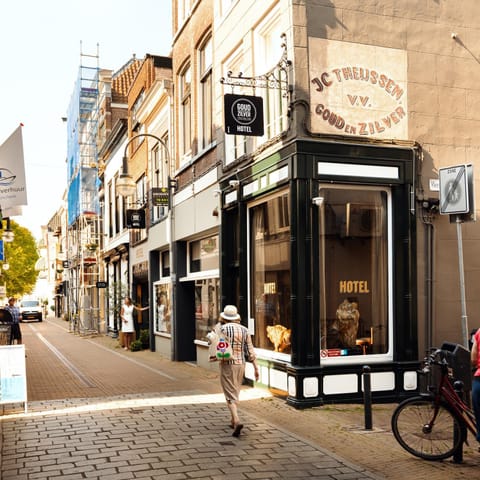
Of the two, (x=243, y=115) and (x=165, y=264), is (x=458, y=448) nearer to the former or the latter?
(x=243, y=115)

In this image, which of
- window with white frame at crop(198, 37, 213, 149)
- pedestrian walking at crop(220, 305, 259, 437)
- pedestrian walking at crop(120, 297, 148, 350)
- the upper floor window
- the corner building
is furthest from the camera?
pedestrian walking at crop(120, 297, 148, 350)

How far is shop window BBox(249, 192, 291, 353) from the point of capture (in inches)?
454

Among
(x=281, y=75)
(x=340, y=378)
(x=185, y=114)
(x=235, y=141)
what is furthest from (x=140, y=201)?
(x=340, y=378)

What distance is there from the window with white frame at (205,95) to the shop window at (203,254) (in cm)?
239

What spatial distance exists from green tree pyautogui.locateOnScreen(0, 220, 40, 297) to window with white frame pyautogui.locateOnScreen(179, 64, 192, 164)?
42.2m

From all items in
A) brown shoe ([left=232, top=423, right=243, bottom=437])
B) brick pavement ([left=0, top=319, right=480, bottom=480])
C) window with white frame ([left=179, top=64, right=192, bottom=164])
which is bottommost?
brick pavement ([left=0, top=319, right=480, bottom=480])

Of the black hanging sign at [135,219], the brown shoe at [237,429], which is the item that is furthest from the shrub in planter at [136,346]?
the brown shoe at [237,429]

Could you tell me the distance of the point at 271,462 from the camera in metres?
7.24

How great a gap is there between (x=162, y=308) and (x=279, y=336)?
9900mm

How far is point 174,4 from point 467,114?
1139 cm

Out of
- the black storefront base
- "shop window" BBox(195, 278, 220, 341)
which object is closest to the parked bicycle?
the black storefront base

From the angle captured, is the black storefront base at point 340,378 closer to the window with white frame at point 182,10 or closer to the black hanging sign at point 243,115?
the black hanging sign at point 243,115

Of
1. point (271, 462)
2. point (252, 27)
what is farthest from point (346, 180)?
point (271, 462)

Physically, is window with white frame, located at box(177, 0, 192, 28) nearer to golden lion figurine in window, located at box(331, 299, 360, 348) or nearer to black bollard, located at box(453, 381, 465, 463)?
golden lion figurine in window, located at box(331, 299, 360, 348)
